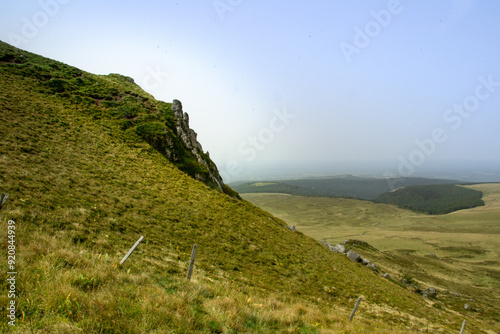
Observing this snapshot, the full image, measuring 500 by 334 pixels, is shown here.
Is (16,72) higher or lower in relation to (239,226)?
higher

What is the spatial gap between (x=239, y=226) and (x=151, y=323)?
21.0m

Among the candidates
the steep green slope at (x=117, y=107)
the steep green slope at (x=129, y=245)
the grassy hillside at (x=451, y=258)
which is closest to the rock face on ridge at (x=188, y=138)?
the steep green slope at (x=117, y=107)

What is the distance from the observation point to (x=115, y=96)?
43250 mm

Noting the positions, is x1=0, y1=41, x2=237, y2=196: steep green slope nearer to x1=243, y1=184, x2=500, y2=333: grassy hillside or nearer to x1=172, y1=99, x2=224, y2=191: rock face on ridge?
x1=172, y1=99, x2=224, y2=191: rock face on ridge

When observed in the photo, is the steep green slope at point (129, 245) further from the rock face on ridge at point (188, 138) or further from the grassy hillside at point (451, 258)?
the grassy hillside at point (451, 258)

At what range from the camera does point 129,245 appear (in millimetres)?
12797

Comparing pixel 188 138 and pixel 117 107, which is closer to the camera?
pixel 117 107

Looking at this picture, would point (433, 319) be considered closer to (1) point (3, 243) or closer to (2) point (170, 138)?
(1) point (3, 243)

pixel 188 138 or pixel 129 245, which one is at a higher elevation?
pixel 188 138

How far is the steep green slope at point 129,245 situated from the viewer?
611 centimetres

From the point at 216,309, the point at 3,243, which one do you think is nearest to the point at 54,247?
the point at 3,243

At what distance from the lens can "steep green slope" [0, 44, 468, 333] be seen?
611 cm

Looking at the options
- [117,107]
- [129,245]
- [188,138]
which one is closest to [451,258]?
[188,138]

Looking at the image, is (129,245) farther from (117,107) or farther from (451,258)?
(451,258)
